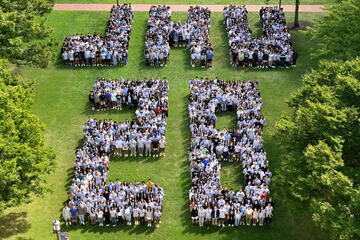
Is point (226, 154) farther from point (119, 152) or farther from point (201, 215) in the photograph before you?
point (119, 152)

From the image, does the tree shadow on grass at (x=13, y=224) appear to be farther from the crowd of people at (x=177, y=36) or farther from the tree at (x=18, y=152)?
the crowd of people at (x=177, y=36)

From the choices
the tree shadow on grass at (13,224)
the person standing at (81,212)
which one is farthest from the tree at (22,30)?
the person standing at (81,212)

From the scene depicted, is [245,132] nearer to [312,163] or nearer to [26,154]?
[312,163]

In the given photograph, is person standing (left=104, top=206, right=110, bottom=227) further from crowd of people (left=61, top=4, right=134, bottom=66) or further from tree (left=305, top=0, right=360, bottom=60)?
tree (left=305, top=0, right=360, bottom=60)

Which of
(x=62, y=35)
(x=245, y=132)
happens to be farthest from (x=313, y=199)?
(x=62, y=35)

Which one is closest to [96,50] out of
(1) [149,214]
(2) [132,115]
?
(2) [132,115]

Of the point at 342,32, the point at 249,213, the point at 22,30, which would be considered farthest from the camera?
the point at 22,30

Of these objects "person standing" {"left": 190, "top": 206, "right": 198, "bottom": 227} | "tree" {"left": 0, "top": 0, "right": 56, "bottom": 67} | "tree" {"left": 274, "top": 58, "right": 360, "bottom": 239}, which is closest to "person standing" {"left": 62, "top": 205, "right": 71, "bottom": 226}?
"person standing" {"left": 190, "top": 206, "right": 198, "bottom": 227}
